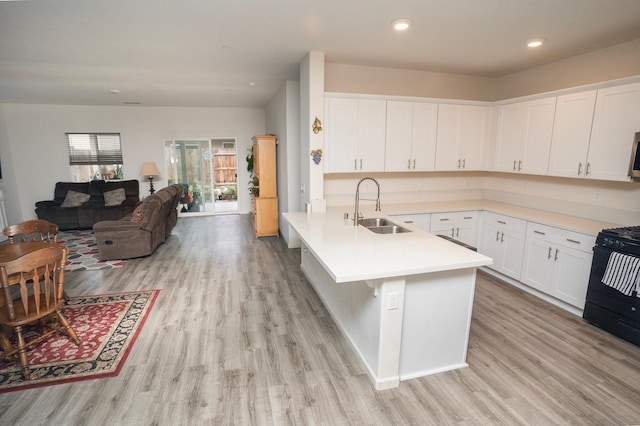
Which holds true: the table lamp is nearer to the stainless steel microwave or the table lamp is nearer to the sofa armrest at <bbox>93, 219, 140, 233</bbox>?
the sofa armrest at <bbox>93, 219, 140, 233</bbox>

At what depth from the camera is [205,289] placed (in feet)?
13.0

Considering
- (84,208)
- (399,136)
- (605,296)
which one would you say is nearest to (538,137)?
(399,136)

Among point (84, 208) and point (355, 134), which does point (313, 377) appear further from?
point (84, 208)

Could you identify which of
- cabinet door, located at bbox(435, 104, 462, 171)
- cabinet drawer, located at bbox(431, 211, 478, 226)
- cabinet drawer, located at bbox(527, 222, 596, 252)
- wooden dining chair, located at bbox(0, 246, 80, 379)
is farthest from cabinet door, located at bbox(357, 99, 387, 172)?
wooden dining chair, located at bbox(0, 246, 80, 379)

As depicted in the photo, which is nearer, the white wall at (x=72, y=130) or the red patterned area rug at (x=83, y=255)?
the red patterned area rug at (x=83, y=255)

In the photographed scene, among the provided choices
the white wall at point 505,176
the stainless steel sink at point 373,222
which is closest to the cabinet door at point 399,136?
the white wall at point 505,176

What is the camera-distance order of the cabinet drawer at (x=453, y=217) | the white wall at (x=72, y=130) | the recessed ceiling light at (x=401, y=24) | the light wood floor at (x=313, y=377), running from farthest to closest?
1. the white wall at (x=72, y=130)
2. the cabinet drawer at (x=453, y=217)
3. the recessed ceiling light at (x=401, y=24)
4. the light wood floor at (x=313, y=377)

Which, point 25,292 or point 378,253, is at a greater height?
point 378,253

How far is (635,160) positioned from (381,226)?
245 cm

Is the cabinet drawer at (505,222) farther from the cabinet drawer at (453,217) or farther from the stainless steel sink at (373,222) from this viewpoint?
the stainless steel sink at (373,222)

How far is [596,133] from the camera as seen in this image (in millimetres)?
3348

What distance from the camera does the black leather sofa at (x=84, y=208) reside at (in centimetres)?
699

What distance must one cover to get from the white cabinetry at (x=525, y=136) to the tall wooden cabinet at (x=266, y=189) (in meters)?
3.88

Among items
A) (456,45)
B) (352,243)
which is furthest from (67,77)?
(456,45)
